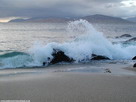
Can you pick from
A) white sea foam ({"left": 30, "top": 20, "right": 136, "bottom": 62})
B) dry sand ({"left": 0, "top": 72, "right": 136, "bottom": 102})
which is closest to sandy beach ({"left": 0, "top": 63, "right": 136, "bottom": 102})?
dry sand ({"left": 0, "top": 72, "right": 136, "bottom": 102})

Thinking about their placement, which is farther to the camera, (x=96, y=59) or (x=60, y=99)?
(x=96, y=59)

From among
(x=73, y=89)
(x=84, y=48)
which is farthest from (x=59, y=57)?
(x=73, y=89)

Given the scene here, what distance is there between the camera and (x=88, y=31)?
16.6 metres

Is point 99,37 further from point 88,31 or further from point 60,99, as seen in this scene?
point 60,99

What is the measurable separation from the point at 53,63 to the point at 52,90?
6.19m

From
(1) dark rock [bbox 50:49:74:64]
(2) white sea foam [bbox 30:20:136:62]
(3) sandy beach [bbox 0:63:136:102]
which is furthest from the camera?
(2) white sea foam [bbox 30:20:136:62]

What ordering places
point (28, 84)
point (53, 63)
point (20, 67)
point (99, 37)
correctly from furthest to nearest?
point (99, 37)
point (53, 63)
point (20, 67)
point (28, 84)

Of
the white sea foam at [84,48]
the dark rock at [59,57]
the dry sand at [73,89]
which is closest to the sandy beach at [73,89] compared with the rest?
the dry sand at [73,89]

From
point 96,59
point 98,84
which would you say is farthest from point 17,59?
point 98,84

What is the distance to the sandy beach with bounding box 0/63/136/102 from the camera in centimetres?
554

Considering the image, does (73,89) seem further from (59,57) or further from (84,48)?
(84,48)

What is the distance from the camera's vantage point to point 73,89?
6316mm

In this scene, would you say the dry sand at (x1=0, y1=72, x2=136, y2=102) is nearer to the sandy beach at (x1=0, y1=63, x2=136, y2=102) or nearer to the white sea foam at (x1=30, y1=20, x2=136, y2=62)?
the sandy beach at (x1=0, y1=63, x2=136, y2=102)

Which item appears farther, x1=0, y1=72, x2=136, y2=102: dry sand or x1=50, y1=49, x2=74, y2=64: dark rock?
x1=50, y1=49, x2=74, y2=64: dark rock
